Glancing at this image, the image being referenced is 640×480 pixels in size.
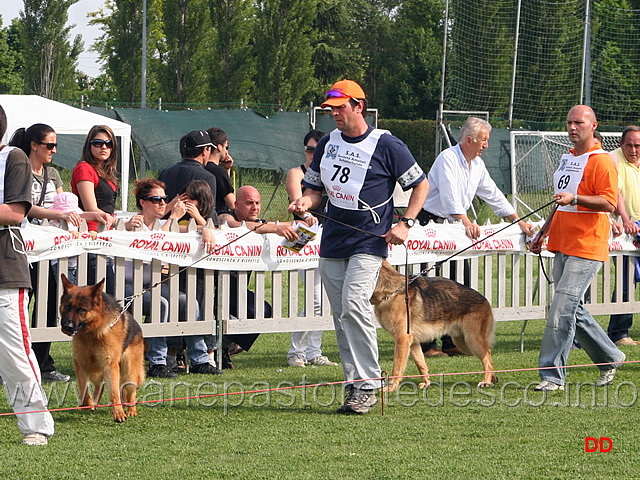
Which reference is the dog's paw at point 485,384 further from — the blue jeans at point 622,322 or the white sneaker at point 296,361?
the blue jeans at point 622,322

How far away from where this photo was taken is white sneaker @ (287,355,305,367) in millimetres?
8352

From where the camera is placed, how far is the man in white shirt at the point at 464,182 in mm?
8562

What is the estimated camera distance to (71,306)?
19.3 ft

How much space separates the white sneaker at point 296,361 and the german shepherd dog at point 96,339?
2.38 metres

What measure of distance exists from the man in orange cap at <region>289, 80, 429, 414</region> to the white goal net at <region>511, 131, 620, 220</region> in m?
15.0

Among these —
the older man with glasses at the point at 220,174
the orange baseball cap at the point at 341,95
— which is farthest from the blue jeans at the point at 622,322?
the orange baseball cap at the point at 341,95

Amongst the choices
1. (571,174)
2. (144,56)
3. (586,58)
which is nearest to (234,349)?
(571,174)

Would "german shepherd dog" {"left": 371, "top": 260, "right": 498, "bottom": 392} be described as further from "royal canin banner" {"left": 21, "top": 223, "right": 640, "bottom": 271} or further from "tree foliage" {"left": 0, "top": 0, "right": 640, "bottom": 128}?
"tree foliage" {"left": 0, "top": 0, "right": 640, "bottom": 128}

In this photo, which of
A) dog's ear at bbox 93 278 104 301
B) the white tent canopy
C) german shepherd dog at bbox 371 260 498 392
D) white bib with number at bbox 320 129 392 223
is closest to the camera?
dog's ear at bbox 93 278 104 301

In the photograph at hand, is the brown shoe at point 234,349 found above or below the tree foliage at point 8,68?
below

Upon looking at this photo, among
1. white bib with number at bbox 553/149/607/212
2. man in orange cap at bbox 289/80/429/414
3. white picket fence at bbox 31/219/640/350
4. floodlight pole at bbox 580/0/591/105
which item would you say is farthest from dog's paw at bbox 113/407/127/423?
floodlight pole at bbox 580/0/591/105

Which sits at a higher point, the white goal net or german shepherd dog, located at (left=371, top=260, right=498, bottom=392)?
the white goal net

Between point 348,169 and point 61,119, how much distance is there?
46.3 ft

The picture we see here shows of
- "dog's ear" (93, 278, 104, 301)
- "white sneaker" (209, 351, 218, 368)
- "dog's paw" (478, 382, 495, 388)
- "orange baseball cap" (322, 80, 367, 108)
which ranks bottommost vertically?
"white sneaker" (209, 351, 218, 368)
